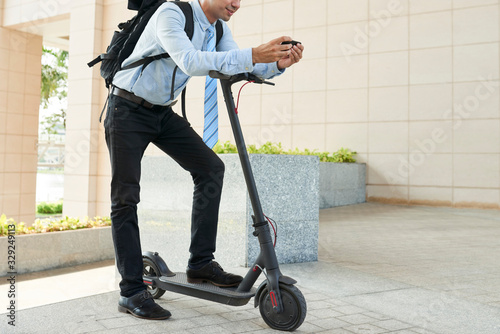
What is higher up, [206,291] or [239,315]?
[206,291]

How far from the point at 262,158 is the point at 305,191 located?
24.3 inches

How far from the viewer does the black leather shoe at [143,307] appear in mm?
2734

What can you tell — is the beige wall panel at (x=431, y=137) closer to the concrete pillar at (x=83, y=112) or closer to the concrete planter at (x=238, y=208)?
the concrete planter at (x=238, y=208)

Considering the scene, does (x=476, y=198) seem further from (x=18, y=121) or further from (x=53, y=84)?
(x=53, y=84)

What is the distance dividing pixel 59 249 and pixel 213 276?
5346 millimetres

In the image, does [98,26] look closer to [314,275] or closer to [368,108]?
[368,108]

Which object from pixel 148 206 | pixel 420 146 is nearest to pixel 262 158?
pixel 148 206

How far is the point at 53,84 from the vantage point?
34.4m

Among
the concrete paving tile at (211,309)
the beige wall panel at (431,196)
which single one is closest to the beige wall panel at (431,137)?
the beige wall panel at (431,196)

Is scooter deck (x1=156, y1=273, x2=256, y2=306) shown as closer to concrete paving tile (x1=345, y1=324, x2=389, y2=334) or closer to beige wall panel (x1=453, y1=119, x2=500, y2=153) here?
concrete paving tile (x1=345, y1=324, x2=389, y2=334)

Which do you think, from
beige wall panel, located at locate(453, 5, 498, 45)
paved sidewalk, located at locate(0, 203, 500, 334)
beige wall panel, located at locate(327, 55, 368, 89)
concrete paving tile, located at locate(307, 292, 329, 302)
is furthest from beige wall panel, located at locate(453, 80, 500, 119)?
concrete paving tile, located at locate(307, 292, 329, 302)

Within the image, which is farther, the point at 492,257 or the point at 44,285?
the point at 44,285

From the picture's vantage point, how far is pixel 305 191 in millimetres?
4699

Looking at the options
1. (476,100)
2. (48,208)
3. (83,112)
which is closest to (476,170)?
(476,100)
